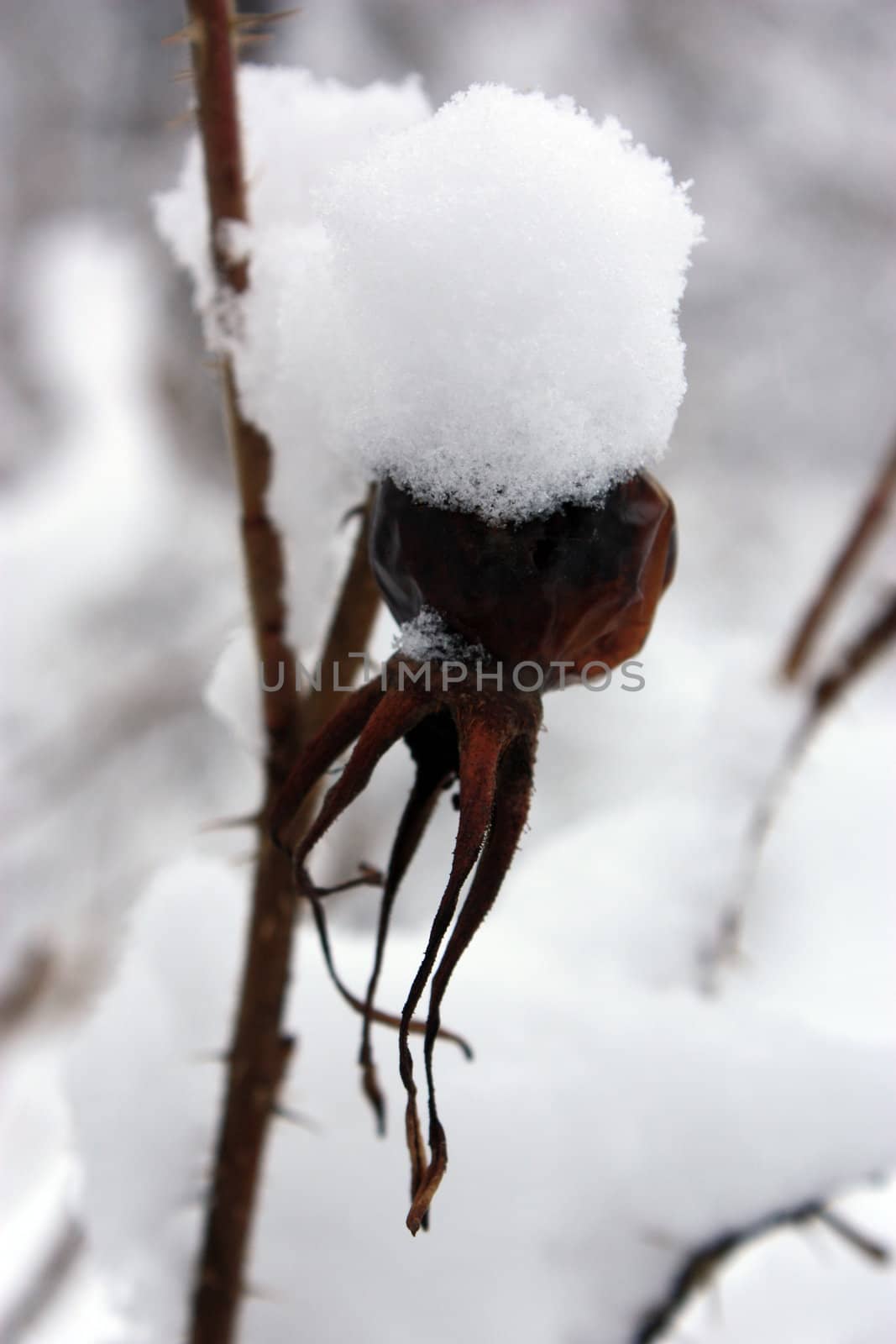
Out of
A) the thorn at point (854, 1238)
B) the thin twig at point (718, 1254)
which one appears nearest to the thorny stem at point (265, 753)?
the thin twig at point (718, 1254)

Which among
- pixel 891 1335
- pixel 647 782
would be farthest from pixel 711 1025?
pixel 647 782

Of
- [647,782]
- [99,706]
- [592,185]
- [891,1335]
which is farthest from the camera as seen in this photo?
[99,706]

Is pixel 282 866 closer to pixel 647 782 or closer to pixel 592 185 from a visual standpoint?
pixel 592 185

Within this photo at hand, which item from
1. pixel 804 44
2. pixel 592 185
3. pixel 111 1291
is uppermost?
pixel 804 44

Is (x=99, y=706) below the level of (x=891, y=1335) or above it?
above

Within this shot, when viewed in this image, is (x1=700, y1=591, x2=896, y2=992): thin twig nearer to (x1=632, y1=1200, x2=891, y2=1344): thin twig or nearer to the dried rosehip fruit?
(x1=632, y1=1200, x2=891, y2=1344): thin twig

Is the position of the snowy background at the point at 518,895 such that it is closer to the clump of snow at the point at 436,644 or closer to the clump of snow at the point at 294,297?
the clump of snow at the point at 294,297

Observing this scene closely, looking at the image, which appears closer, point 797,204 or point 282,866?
point 282,866
